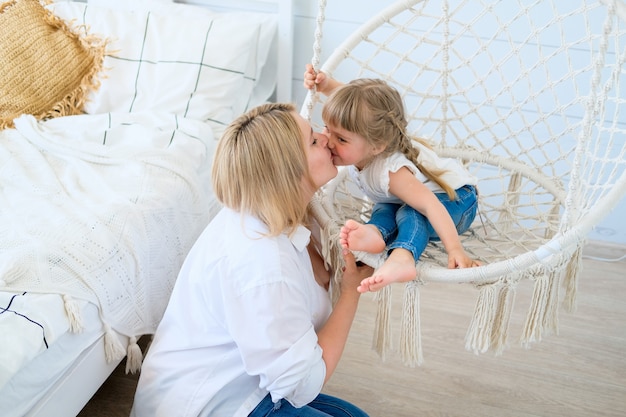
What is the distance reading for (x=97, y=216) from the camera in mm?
1474

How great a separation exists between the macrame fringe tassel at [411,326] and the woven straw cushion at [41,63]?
52.2 inches

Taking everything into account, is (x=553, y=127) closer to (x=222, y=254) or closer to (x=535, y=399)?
(x=535, y=399)

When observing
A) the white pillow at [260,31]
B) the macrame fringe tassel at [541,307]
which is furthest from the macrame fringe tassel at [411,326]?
the white pillow at [260,31]

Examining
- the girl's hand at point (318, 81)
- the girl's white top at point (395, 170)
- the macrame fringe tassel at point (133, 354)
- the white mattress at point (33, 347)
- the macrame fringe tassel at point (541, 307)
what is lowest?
the macrame fringe tassel at point (133, 354)

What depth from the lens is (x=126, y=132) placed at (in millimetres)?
1890

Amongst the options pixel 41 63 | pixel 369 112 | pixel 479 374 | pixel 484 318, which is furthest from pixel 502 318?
pixel 41 63

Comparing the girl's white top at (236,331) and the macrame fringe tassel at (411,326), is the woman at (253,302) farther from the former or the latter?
the macrame fringe tassel at (411,326)

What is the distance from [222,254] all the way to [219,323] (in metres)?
0.14

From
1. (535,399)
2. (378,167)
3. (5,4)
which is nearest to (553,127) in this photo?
(535,399)

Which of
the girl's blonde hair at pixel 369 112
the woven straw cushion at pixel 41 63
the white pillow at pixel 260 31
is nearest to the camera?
the girl's blonde hair at pixel 369 112

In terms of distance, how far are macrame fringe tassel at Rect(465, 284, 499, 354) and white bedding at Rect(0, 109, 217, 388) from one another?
0.76 m

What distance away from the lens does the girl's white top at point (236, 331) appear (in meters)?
1.09

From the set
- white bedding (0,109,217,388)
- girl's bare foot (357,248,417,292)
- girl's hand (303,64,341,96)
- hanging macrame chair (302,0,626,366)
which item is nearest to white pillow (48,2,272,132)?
white bedding (0,109,217,388)

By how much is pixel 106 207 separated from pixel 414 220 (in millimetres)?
727
